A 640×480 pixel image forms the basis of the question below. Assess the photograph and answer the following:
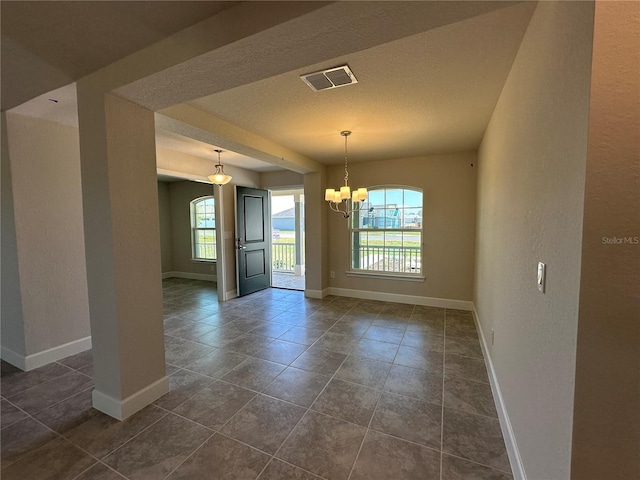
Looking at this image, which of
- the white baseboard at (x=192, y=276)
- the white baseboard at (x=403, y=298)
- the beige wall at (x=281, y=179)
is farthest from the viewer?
the white baseboard at (x=192, y=276)

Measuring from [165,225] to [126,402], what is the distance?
231 inches

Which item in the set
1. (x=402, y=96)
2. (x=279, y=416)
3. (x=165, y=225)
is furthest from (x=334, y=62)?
(x=165, y=225)

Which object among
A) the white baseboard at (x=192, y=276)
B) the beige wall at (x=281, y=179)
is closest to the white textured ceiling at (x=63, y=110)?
the beige wall at (x=281, y=179)

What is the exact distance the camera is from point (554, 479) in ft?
3.17

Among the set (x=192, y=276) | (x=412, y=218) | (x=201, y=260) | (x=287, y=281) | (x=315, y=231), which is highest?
(x=412, y=218)

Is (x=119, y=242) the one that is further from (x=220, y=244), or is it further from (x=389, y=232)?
(x=389, y=232)

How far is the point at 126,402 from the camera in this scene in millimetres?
Answer: 1901

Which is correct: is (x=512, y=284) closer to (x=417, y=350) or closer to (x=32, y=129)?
(x=417, y=350)

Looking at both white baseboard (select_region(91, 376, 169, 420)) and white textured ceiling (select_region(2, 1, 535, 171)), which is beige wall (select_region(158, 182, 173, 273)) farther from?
white baseboard (select_region(91, 376, 169, 420))

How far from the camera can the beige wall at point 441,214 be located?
4133mm

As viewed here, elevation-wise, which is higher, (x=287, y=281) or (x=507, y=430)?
(x=507, y=430)

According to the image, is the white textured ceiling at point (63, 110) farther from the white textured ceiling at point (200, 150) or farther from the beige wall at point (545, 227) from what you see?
the beige wall at point (545, 227)

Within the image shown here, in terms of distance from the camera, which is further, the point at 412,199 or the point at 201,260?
the point at 201,260

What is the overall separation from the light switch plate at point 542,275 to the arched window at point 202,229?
6.54 metres
